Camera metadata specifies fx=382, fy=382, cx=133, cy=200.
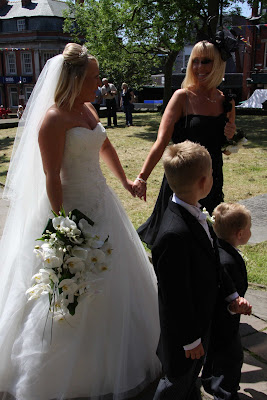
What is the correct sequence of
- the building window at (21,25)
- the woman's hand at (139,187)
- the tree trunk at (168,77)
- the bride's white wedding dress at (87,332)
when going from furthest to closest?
1. the building window at (21,25)
2. the tree trunk at (168,77)
3. the woman's hand at (139,187)
4. the bride's white wedding dress at (87,332)

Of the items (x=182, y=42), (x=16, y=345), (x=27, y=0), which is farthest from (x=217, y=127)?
(x=27, y=0)

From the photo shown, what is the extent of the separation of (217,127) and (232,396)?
6.47 ft

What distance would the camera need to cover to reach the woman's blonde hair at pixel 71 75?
2551 mm

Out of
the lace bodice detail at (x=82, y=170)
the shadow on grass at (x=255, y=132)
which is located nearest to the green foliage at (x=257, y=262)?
the lace bodice detail at (x=82, y=170)

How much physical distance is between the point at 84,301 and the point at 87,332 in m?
0.21

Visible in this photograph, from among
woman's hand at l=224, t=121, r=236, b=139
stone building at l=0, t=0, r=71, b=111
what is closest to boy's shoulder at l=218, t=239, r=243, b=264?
woman's hand at l=224, t=121, r=236, b=139

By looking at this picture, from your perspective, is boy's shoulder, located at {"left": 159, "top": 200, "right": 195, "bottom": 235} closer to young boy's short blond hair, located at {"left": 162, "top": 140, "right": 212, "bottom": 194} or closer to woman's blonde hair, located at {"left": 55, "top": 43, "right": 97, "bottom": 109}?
young boy's short blond hair, located at {"left": 162, "top": 140, "right": 212, "bottom": 194}

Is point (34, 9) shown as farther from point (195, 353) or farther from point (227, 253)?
point (195, 353)

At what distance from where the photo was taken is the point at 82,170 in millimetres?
2748

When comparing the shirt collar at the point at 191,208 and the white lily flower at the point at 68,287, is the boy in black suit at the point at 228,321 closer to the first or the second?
the shirt collar at the point at 191,208

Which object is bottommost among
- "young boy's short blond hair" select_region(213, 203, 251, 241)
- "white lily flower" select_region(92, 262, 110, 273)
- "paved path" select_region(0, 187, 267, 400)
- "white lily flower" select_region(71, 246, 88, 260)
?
"paved path" select_region(0, 187, 267, 400)

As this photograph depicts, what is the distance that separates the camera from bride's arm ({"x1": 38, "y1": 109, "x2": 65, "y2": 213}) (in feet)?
8.07

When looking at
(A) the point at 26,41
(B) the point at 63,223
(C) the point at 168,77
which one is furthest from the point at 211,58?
(A) the point at 26,41

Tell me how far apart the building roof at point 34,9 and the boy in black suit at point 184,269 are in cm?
4974
